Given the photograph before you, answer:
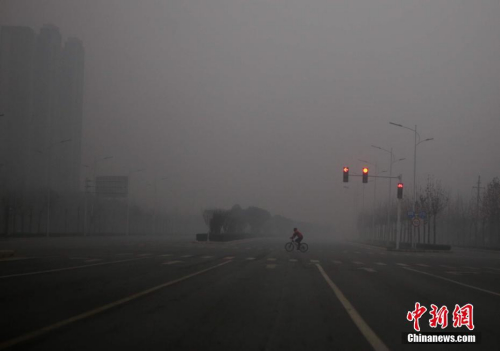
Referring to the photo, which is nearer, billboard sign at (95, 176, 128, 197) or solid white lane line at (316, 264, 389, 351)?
solid white lane line at (316, 264, 389, 351)

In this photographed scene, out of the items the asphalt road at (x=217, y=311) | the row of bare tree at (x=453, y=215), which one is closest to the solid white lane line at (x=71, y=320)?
the asphalt road at (x=217, y=311)

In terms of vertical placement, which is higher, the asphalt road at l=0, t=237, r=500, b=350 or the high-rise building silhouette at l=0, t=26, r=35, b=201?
the high-rise building silhouette at l=0, t=26, r=35, b=201

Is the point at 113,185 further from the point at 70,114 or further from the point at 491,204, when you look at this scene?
the point at 70,114

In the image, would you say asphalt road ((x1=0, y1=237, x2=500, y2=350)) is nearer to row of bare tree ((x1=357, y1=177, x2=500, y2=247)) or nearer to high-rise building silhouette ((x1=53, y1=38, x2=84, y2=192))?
row of bare tree ((x1=357, y1=177, x2=500, y2=247))

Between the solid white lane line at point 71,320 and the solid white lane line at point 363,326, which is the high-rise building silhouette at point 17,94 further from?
the solid white lane line at point 363,326

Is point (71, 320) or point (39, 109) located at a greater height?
point (39, 109)

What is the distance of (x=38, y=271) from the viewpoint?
664 inches

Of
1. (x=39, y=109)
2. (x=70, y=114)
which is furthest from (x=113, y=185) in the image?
(x=70, y=114)

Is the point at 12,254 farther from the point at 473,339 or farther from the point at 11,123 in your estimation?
the point at 11,123

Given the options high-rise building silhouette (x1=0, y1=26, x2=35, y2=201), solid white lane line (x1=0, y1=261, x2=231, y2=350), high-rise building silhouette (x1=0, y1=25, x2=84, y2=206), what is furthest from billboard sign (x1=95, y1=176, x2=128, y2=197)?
solid white lane line (x1=0, y1=261, x2=231, y2=350)

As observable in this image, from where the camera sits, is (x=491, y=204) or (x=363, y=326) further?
(x=491, y=204)

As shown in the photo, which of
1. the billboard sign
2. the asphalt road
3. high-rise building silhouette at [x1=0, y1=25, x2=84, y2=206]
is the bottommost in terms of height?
the asphalt road

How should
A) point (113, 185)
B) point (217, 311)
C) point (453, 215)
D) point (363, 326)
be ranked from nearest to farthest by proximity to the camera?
point (363, 326) < point (217, 311) < point (113, 185) < point (453, 215)

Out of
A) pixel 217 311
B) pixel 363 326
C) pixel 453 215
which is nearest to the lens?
pixel 363 326
